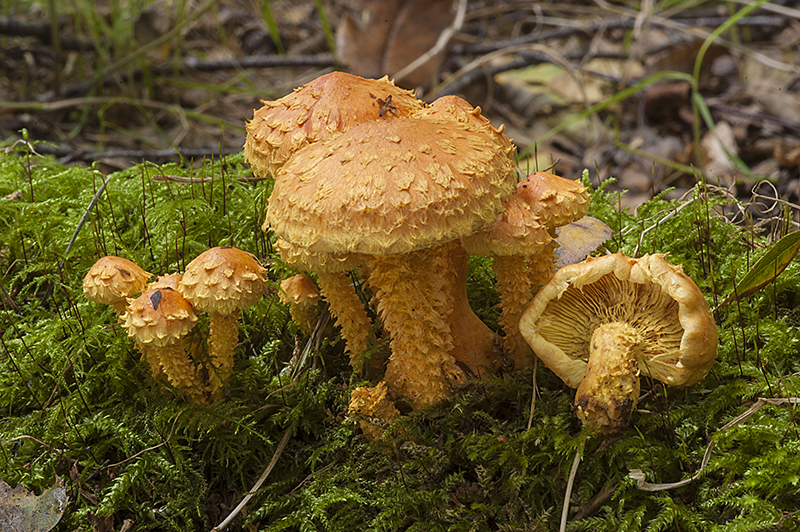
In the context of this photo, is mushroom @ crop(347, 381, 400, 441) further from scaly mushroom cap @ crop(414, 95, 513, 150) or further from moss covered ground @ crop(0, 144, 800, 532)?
scaly mushroom cap @ crop(414, 95, 513, 150)

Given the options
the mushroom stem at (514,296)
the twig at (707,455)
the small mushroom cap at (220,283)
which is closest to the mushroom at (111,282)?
the small mushroom cap at (220,283)

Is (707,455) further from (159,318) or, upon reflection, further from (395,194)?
(159,318)

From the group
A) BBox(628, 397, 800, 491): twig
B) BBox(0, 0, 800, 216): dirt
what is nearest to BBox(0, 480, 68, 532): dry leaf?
BBox(628, 397, 800, 491): twig

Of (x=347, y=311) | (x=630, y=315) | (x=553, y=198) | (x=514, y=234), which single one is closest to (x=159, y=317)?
(x=347, y=311)

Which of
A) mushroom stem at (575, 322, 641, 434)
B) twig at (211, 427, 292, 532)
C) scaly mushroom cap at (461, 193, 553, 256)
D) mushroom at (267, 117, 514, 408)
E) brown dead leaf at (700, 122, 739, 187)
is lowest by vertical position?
brown dead leaf at (700, 122, 739, 187)

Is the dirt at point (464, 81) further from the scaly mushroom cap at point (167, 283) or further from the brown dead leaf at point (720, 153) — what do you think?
the scaly mushroom cap at point (167, 283)
